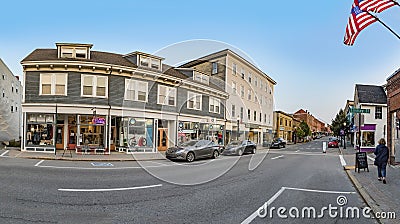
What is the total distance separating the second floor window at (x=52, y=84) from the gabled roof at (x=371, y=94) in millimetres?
40541

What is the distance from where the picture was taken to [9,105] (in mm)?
38812

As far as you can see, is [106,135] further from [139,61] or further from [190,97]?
[190,97]

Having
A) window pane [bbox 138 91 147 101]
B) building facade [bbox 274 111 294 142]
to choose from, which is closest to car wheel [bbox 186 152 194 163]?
window pane [bbox 138 91 147 101]

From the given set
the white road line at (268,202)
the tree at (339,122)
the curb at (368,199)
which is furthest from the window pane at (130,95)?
the tree at (339,122)

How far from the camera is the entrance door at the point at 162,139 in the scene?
27.5 m

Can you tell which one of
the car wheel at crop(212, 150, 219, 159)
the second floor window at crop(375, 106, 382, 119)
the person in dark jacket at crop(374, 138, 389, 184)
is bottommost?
the car wheel at crop(212, 150, 219, 159)

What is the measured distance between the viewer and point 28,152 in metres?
21.5

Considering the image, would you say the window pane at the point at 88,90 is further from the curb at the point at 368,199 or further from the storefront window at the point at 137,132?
the curb at the point at 368,199

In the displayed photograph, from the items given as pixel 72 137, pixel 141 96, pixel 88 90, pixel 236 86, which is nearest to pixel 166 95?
pixel 141 96

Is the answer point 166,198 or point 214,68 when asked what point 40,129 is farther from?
point 214,68

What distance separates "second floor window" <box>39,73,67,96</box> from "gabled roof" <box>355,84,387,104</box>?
133ft

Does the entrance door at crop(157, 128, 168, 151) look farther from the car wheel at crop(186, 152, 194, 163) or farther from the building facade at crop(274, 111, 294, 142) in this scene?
the building facade at crop(274, 111, 294, 142)

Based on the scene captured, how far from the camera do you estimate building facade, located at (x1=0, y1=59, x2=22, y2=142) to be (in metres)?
35.4
